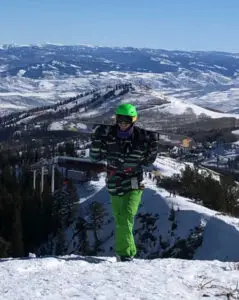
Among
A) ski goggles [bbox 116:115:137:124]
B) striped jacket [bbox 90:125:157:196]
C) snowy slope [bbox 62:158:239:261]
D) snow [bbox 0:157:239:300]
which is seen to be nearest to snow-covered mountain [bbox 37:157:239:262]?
snowy slope [bbox 62:158:239:261]

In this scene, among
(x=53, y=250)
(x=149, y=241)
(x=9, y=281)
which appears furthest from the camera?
(x=53, y=250)

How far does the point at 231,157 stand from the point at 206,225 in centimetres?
13967

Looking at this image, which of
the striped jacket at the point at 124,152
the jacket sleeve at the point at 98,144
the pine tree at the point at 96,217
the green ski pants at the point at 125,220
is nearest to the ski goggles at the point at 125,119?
the striped jacket at the point at 124,152

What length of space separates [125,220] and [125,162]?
116 cm

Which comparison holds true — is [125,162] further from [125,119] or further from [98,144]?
[125,119]

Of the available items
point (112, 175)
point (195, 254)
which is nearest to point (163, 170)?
point (195, 254)

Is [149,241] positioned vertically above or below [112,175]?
below

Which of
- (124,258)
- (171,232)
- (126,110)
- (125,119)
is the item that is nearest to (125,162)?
(125,119)

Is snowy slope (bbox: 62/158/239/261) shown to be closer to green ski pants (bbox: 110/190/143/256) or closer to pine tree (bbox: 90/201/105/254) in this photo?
pine tree (bbox: 90/201/105/254)

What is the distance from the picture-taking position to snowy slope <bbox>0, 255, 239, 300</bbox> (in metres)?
8.08

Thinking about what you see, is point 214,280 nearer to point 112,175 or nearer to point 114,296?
point 114,296

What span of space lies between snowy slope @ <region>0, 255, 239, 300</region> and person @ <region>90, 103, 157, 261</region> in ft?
2.41

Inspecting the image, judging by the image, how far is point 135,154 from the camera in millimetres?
11672

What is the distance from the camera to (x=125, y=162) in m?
11.7
